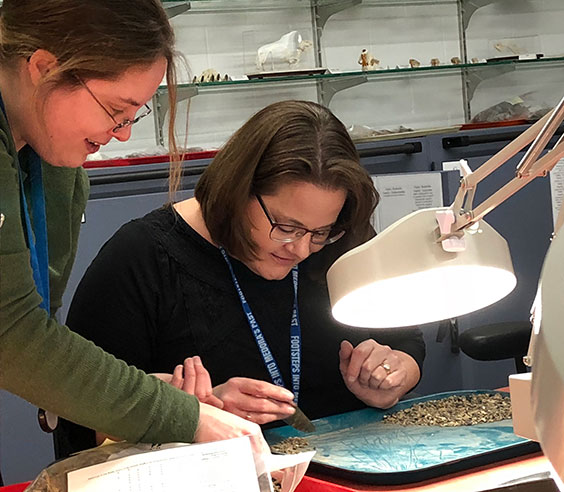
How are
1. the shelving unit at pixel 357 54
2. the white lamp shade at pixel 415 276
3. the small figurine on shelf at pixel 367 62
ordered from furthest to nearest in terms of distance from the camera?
the small figurine on shelf at pixel 367 62 → the shelving unit at pixel 357 54 → the white lamp shade at pixel 415 276

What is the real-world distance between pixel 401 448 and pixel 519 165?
715 mm

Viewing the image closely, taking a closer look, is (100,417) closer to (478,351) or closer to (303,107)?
(303,107)

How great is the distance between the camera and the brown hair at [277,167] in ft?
5.42

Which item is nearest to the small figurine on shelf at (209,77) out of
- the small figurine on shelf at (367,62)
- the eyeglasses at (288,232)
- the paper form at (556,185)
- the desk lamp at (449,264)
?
the small figurine on shelf at (367,62)

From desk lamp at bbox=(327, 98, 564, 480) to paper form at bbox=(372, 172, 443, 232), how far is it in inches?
63.3

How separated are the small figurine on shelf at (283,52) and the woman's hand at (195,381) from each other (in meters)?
1.85

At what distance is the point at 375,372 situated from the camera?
5.66ft

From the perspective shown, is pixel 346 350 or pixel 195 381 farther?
pixel 346 350

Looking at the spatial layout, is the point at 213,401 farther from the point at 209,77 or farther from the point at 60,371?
the point at 209,77

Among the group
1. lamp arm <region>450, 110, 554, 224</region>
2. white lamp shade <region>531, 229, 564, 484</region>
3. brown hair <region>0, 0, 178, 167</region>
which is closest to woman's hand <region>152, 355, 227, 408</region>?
brown hair <region>0, 0, 178, 167</region>

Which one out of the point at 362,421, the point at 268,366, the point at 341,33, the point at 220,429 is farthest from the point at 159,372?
the point at 341,33

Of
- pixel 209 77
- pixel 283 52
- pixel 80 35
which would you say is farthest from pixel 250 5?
pixel 80 35

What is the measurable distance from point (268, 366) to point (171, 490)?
2.27ft

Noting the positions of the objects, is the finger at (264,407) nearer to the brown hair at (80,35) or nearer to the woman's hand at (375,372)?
the woman's hand at (375,372)
